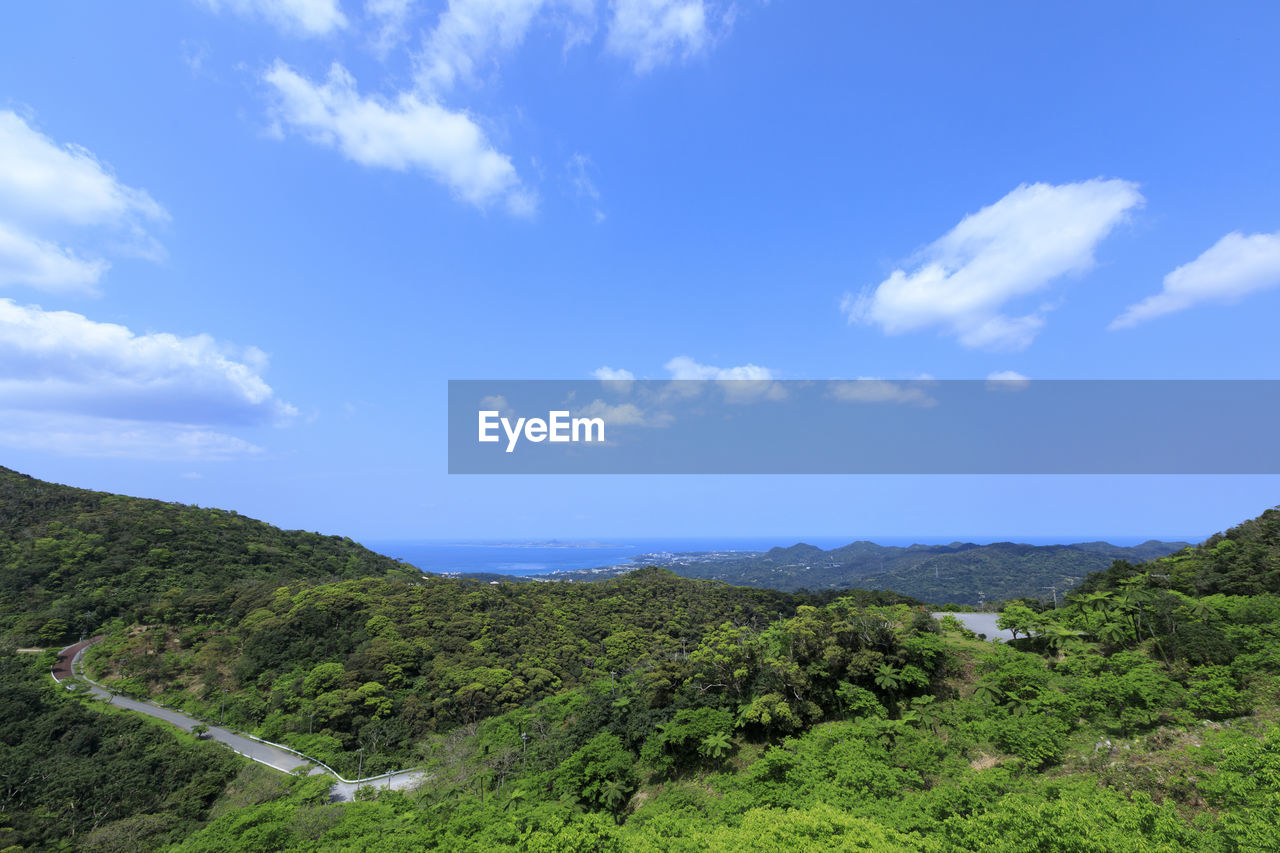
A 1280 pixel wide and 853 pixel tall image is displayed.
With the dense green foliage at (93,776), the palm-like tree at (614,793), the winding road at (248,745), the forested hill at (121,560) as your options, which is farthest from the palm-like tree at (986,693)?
the forested hill at (121,560)

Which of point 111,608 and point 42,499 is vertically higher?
point 42,499

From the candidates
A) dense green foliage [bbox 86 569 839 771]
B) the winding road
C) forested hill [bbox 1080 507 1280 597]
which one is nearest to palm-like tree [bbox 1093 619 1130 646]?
forested hill [bbox 1080 507 1280 597]

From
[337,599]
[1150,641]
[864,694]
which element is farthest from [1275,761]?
[337,599]

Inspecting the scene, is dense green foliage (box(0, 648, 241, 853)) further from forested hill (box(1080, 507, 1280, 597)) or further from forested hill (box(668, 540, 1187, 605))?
forested hill (box(668, 540, 1187, 605))

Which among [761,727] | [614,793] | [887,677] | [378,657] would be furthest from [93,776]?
[887,677]

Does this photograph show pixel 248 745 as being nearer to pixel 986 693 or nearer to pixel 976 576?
pixel 986 693

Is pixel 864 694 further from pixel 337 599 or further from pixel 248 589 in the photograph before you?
pixel 248 589
